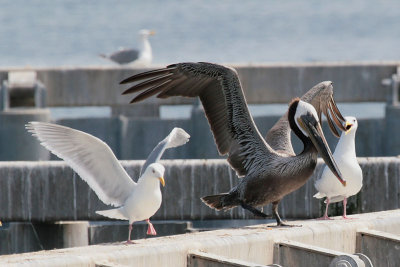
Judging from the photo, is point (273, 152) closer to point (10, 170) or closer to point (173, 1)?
point (10, 170)

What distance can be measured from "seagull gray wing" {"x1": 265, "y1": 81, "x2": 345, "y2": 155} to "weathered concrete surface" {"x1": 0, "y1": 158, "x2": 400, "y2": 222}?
74 centimetres

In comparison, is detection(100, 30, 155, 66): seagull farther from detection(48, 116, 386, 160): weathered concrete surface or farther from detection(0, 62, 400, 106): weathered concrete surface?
detection(0, 62, 400, 106): weathered concrete surface

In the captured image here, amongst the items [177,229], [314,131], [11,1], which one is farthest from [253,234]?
[11,1]

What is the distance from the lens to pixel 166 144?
25.6 ft

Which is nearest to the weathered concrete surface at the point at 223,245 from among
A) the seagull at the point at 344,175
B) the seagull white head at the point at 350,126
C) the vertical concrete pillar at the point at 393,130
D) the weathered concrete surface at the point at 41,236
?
the seagull at the point at 344,175

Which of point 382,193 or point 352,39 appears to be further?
point 352,39

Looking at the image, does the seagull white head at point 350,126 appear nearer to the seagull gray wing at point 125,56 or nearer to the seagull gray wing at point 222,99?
the seagull gray wing at point 222,99

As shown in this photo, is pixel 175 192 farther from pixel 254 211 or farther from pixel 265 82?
→ pixel 265 82

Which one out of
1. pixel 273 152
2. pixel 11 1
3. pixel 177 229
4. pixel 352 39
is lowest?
pixel 177 229

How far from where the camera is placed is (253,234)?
719 cm

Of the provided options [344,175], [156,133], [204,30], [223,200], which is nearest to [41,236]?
[223,200]

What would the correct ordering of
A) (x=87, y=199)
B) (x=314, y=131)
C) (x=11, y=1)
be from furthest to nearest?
(x=11, y=1) → (x=87, y=199) → (x=314, y=131)

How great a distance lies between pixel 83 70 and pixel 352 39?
42885 millimetres

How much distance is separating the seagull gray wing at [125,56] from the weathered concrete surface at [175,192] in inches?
349
